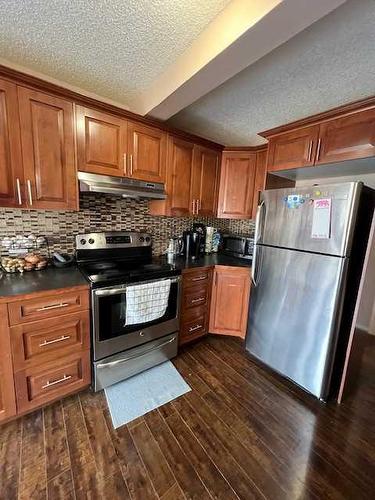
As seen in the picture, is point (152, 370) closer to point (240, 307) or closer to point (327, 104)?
point (240, 307)

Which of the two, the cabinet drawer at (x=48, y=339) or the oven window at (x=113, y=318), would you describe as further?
the oven window at (x=113, y=318)

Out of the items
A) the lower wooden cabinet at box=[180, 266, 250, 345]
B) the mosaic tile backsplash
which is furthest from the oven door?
the mosaic tile backsplash

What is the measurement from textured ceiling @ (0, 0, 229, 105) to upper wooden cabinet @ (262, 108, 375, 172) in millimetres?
1202

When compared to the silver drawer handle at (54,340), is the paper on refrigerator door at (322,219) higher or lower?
higher

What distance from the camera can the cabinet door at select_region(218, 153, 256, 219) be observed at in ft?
8.47

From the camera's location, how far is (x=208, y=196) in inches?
102

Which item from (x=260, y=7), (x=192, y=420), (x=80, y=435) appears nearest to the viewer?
(x=260, y=7)

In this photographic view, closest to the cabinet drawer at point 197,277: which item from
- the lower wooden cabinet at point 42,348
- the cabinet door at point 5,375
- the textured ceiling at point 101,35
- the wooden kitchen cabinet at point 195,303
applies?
the wooden kitchen cabinet at point 195,303

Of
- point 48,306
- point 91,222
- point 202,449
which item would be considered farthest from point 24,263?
point 202,449

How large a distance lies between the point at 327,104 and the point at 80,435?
3.01 meters

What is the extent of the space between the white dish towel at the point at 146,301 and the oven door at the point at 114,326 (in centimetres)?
3

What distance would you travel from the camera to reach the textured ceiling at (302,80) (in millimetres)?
1085

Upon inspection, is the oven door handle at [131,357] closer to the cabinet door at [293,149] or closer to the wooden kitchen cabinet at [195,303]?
the wooden kitchen cabinet at [195,303]

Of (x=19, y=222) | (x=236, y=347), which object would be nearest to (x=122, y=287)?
(x=19, y=222)
